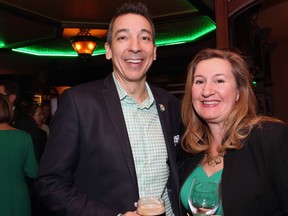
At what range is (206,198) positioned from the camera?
121 cm

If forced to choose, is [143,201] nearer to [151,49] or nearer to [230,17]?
[151,49]

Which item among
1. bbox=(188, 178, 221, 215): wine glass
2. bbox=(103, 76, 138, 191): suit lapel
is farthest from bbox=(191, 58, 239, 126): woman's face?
bbox=(188, 178, 221, 215): wine glass

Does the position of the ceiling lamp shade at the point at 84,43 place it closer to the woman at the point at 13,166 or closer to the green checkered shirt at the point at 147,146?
the woman at the point at 13,166

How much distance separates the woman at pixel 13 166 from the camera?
290 centimetres

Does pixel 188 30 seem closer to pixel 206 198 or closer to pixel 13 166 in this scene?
pixel 13 166

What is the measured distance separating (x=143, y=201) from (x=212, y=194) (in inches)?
10.6

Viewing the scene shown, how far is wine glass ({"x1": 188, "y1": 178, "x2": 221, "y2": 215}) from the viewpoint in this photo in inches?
47.4

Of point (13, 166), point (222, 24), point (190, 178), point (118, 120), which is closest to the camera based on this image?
point (118, 120)

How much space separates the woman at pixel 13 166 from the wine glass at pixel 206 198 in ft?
7.09

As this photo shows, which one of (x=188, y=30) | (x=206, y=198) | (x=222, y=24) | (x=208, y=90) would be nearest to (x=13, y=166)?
(x=208, y=90)

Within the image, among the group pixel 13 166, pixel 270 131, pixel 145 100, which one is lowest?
pixel 13 166

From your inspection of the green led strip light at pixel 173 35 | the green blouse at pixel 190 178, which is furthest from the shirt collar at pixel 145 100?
the green led strip light at pixel 173 35

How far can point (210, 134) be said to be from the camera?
1.96 m

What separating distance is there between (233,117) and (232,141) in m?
0.15
